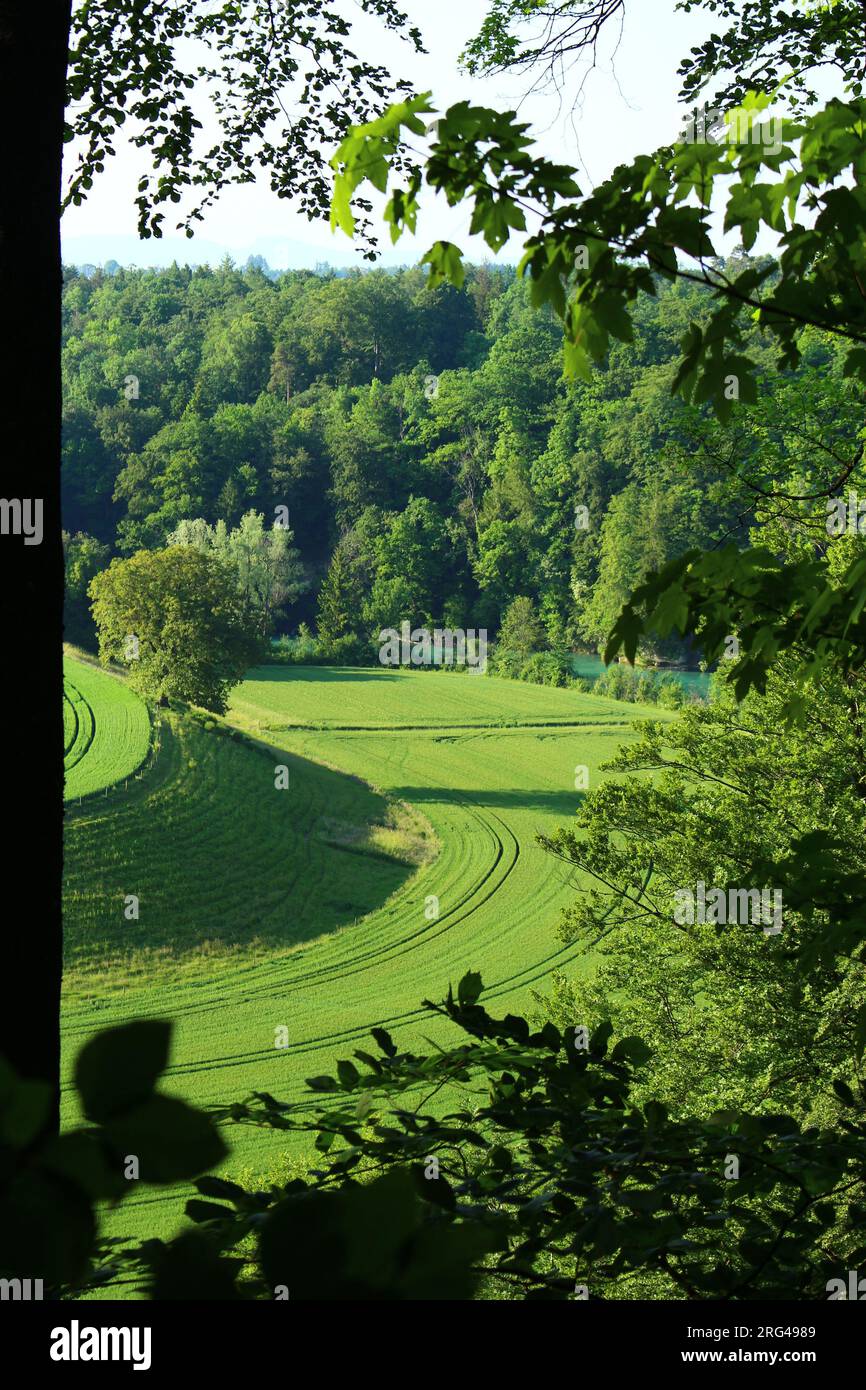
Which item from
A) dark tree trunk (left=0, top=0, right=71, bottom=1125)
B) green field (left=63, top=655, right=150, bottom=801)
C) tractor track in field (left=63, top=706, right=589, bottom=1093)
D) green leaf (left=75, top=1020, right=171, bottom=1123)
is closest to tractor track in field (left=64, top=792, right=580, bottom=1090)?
tractor track in field (left=63, top=706, right=589, bottom=1093)

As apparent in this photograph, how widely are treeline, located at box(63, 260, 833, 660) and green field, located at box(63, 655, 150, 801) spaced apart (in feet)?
39.2

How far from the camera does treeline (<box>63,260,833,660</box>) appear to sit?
2146 inches

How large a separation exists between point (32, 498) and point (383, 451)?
2386 inches

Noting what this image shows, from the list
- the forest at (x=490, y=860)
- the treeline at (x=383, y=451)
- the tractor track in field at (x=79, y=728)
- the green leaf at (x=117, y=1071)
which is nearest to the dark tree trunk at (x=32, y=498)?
the forest at (x=490, y=860)

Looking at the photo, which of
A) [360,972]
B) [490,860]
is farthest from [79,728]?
[490,860]

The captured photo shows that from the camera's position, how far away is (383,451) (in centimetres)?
6109

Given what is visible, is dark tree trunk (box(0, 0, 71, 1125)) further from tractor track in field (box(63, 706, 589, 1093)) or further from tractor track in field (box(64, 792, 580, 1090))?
tractor track in field (box(64, 792, 580, 1090))

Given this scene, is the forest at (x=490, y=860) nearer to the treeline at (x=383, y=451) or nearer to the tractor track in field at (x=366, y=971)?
the tractor track in field at (x=366, y=971)

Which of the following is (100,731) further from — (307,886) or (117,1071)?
(117,1071)

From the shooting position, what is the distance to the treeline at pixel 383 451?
54.5 m

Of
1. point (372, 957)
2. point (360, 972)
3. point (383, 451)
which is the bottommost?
point (360, 972)

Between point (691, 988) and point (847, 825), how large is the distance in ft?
8.81

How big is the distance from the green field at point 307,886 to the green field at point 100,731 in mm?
687
